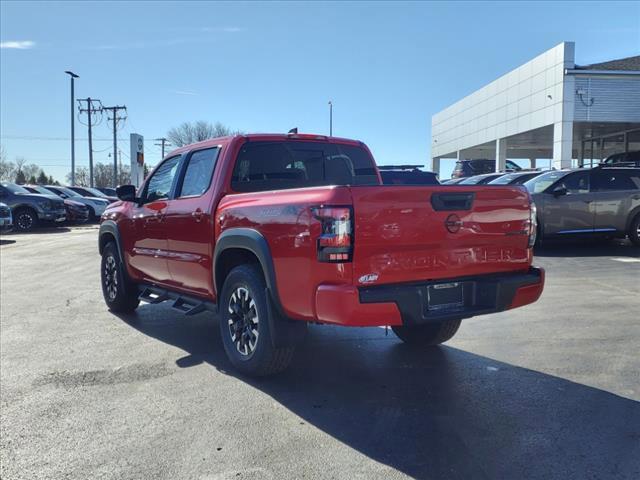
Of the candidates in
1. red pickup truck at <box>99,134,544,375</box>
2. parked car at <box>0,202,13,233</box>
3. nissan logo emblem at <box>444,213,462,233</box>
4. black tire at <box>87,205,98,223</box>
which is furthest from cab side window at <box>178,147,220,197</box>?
black tire at <box>87,205,98,223</box>

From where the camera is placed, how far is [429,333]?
5.30m

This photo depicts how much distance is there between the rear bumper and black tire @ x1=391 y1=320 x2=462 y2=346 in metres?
1.07

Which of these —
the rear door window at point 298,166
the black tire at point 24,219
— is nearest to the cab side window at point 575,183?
the rear door window at point 298,166

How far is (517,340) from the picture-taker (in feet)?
18.4

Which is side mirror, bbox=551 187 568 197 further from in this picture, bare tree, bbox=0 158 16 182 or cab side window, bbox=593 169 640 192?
bare tree, bbox=0 158 16 182

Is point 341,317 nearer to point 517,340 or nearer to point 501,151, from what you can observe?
point 517,340

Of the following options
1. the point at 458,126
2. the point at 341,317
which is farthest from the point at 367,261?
the point at 458,126

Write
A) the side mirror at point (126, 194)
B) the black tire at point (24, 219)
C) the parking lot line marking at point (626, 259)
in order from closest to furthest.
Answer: the side mirror at point (126, 194)
the parking lot line marking at point (626, 259)
the black tire at point (24, 219)

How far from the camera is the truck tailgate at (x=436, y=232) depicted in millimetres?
3584

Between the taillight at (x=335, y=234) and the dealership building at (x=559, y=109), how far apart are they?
24361mm

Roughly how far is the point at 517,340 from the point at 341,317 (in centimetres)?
284

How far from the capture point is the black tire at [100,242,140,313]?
6898 millimetres

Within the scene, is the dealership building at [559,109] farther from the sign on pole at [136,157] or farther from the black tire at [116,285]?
the black tire at [116,285]

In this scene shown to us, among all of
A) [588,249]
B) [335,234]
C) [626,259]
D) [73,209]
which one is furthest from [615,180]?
[73,209]
